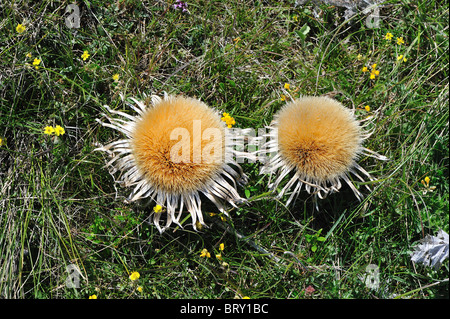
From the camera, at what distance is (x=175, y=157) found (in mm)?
2168

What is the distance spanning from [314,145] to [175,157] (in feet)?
2.40

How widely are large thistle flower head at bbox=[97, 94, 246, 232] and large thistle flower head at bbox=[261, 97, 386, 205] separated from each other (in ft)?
0.85

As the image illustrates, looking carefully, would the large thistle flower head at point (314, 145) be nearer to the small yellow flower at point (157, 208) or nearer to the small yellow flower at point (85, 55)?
the small yellow flower at point (157, 208)

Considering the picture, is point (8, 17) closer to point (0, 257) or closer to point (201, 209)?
point (0, 257)

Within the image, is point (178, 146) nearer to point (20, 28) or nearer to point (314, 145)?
point (314, 145)

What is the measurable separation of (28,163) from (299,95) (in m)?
1.69

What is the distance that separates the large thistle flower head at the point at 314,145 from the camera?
228 centimetres

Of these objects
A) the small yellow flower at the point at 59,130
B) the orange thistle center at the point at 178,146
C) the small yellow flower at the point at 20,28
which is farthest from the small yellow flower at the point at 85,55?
the orange thistle center at the point at 178,146

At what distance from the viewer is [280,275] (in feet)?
8.18

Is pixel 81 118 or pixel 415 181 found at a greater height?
pixel 81 118

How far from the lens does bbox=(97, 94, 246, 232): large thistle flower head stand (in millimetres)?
2184

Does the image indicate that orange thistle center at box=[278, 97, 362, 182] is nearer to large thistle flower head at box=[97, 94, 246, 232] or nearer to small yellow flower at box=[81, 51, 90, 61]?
large thistle flower head at box=[97, 94, 246, 232]

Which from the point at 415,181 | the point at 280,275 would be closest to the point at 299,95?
the point at 415,181

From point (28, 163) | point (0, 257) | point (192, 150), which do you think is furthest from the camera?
point (28, 163)
